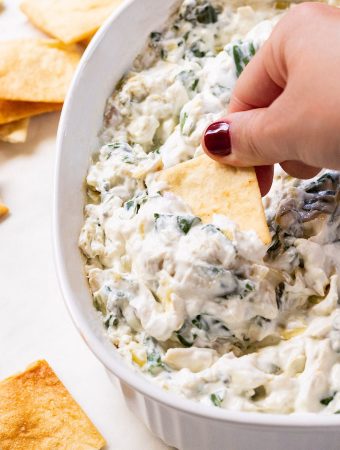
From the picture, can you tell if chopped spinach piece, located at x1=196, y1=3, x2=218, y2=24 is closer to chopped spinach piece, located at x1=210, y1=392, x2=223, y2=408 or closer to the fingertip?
the fingertip

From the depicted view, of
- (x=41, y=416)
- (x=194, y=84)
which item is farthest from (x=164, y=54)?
(x=41, y=416)

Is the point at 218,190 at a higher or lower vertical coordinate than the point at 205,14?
lower

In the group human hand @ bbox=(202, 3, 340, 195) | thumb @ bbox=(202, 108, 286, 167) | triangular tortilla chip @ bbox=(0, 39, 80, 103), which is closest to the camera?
human hand @ bbox=(202, 3, 340, 195)

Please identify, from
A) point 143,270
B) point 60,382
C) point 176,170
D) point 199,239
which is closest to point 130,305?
point 143,270

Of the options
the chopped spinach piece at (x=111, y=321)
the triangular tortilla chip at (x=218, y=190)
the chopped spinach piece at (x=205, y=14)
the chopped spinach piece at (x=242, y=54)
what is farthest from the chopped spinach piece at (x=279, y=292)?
the chopped spinach piece at (x=205, y=14)

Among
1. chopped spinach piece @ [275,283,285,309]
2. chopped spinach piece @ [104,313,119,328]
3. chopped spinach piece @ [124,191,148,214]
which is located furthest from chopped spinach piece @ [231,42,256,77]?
chopped spinach piece @ [104,313,119,328]

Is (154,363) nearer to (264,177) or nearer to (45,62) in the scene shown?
(264,177)
